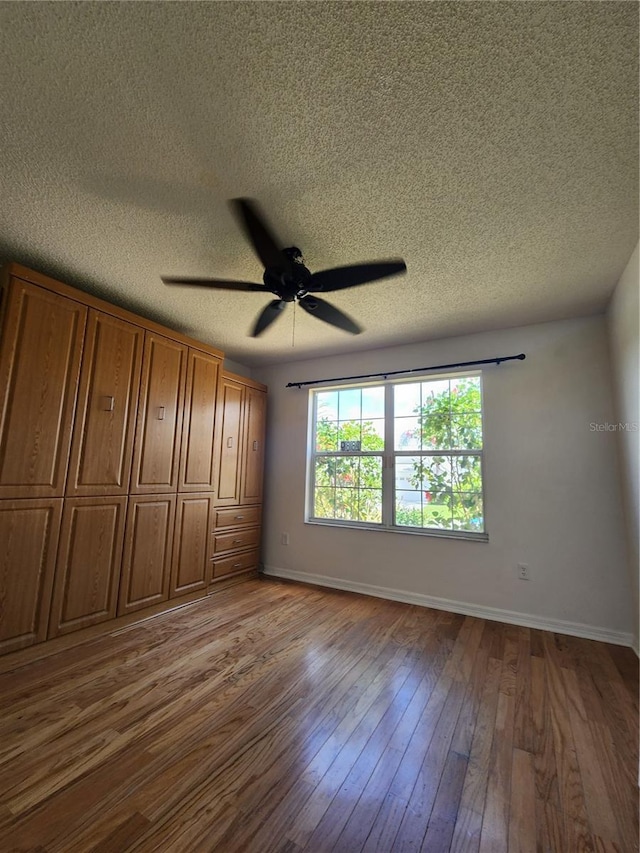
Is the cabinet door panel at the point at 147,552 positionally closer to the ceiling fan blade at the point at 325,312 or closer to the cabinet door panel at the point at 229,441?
the cabinet door panel at the point at 229,441

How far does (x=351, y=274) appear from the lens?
6.09ft

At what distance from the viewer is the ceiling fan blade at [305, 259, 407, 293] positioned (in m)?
1.76

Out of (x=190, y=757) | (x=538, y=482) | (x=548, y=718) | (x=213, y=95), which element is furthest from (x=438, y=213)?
(x=190, y=757)

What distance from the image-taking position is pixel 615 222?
1898 millimetres

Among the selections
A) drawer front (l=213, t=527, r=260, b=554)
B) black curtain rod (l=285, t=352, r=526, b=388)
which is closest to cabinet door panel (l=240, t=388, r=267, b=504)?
drawer front (l=213, t=527, r=260, b=554)

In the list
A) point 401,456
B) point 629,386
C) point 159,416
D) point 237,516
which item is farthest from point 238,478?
point 629,386

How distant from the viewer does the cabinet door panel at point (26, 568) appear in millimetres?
2039

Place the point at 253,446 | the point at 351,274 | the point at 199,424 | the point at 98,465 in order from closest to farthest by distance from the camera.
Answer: the point at 351,274, the point at 98,465, the point at 199,424, the point at 253,446

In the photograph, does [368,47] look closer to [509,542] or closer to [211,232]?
[211,232]

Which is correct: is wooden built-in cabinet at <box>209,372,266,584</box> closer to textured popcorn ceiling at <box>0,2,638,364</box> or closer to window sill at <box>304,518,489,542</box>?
window sill at <box>304,518,489,542</box>

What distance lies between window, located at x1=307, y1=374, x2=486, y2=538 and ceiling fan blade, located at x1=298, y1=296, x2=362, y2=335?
144cm

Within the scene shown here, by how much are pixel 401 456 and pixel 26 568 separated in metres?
3.06

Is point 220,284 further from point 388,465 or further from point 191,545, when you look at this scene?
point 388,465

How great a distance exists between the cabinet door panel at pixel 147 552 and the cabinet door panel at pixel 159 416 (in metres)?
0.13
